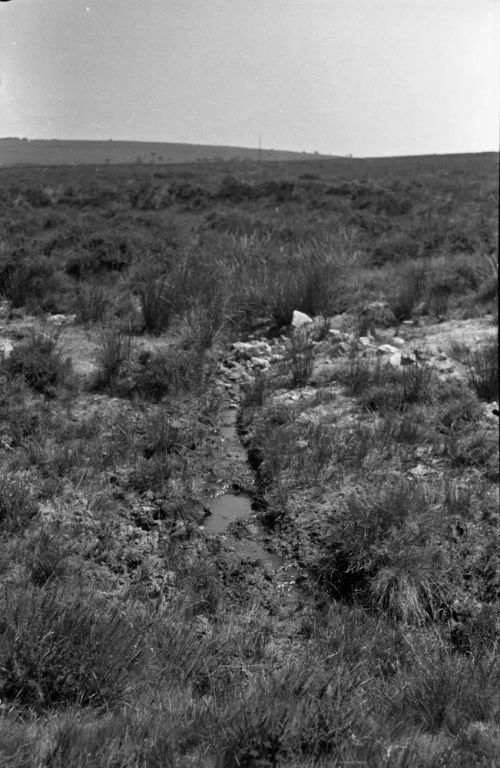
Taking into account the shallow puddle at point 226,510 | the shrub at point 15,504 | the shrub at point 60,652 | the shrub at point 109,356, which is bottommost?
the shallow puddle at point 226,510

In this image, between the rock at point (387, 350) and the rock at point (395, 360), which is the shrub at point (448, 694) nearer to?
the rock at point (395, 360)

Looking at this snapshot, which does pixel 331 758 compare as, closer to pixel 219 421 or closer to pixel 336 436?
pixel 336 436

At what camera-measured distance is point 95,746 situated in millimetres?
1821

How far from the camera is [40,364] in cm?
380

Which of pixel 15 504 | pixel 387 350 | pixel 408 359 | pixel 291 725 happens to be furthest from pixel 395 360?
pixel 291 725

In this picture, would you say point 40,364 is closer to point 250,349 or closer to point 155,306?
point 155,306

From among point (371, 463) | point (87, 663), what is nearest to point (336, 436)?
point (371, 463)

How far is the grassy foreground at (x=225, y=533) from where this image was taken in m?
2.05

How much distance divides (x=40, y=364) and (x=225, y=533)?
1428 millimetres

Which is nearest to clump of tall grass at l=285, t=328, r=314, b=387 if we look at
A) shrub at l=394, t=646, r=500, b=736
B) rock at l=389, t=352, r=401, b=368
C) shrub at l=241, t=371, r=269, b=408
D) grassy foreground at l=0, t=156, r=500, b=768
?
grassy foreground at l=0, t=156, r=500, b=768

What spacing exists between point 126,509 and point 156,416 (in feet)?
3.12

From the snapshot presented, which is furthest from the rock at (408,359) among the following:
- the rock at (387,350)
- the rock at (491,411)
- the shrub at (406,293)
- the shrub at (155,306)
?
the shrub at (155,306)

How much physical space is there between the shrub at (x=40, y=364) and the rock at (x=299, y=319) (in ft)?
11.1

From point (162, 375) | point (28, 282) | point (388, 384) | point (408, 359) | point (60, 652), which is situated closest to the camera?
point (60, 652)
